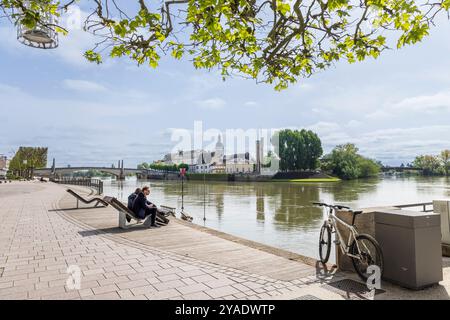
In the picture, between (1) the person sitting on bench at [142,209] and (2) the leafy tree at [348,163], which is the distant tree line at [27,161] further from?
(2) the leafy tree at [348,163]

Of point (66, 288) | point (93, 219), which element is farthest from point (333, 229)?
point (93, 219)

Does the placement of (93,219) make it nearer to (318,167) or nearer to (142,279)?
(142,279)

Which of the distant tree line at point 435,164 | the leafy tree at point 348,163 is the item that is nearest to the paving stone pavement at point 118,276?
the leafy tree at point 348,163

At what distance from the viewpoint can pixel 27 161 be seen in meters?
69.9

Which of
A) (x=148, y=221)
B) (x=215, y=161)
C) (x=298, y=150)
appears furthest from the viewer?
(x=215, y=161)

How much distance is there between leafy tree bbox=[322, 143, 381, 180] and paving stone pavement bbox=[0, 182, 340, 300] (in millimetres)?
87033

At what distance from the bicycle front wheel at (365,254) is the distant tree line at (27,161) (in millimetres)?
74209

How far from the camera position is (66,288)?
13.7ft

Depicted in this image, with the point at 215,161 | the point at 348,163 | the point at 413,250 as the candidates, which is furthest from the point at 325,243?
the point at 215,161

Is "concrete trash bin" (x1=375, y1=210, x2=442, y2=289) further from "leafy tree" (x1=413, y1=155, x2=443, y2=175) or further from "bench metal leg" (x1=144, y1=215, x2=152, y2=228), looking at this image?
"leafy tree" (x1=413, y1=155, x2=443, y2=175)

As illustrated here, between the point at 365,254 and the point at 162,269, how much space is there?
307 centimetres

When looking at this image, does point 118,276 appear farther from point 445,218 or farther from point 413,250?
point 445,218

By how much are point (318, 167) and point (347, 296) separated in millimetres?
85190

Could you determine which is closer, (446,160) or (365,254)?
(365,254)
